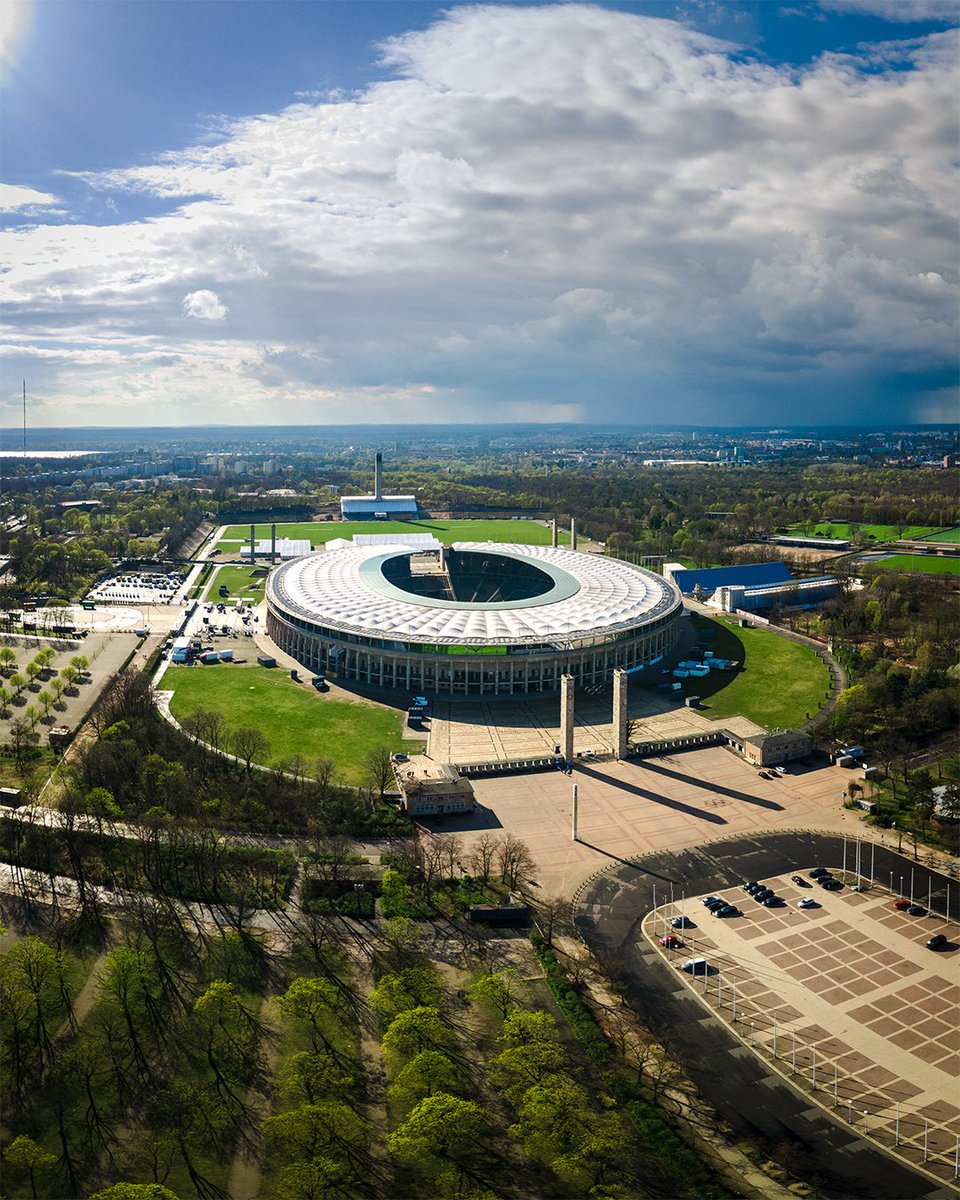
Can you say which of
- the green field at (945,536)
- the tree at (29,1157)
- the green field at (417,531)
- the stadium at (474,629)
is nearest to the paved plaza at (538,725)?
the stadium at (474,629)

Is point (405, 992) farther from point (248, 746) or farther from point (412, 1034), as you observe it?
point (248, 746)

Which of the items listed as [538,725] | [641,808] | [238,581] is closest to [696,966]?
[641,808]

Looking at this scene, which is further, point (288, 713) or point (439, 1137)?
point (288, 713)

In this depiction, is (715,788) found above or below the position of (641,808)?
above

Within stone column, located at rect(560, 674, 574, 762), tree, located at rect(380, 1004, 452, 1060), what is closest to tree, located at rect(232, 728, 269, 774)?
stone column, located at rect(560, 674, 574, 762)

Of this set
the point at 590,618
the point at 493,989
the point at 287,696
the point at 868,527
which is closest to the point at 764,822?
the point at 493,989

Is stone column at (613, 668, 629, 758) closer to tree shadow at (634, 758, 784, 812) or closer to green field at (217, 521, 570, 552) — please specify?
tree shadow at (634, 758, 784, 812)
